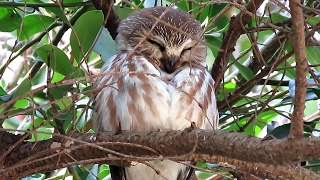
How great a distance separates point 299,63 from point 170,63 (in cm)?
92

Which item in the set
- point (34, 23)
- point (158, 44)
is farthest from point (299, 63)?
point (34, 23)

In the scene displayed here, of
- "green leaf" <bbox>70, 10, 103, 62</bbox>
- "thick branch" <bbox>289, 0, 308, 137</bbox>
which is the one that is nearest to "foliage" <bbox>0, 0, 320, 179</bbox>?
"green leaf" <bbox>70, 10, 103, 62</bbox>

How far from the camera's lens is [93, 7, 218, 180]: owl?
65.0 inches

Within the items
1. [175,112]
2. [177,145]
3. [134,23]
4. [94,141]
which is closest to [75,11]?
[134,23]

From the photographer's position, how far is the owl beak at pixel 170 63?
5.90 feet

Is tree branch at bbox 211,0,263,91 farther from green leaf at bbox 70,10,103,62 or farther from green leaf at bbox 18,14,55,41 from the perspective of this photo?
green leaf at bbox 18,14,55,41

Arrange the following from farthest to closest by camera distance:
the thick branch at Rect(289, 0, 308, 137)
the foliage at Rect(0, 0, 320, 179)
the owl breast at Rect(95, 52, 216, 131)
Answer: the owl breast at Rect(95, 52, 216, 131), the foliage at Rect(0, 0, 320, 179), the thick branch at Rect(289, 0, 308, 137)

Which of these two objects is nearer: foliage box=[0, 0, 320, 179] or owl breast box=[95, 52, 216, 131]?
foliage box=[0, 0, 320, 179]

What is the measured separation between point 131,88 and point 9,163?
1.41ft

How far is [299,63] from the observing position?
0.92 m

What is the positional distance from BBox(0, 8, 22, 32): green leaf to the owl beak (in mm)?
512

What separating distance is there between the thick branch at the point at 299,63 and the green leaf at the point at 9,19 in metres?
1.13

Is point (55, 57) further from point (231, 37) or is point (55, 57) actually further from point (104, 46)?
point (231, 37)

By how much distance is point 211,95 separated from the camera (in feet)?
5.73
